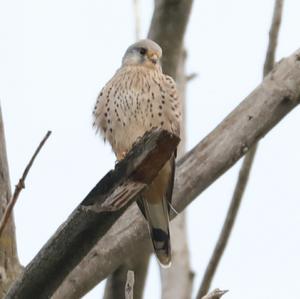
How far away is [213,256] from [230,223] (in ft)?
0.60

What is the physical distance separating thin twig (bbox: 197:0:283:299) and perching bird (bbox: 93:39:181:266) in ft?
0.77

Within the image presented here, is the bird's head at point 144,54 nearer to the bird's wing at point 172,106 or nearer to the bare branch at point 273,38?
the bird's wing at point 172,106

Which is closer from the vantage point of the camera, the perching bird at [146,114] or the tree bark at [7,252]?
the tree bark at [7,252]

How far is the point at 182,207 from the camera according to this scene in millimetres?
3777

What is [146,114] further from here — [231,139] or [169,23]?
[231,139]

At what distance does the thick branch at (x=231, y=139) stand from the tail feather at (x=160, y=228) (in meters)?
0.19

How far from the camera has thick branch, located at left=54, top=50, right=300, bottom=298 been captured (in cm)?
357

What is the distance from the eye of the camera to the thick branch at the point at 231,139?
3.57m

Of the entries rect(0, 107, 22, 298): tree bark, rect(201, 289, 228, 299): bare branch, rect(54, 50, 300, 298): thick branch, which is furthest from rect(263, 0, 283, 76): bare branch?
rect(201, 289, 228, 299): bare branch

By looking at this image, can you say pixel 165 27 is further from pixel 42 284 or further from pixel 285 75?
pixel 42 284

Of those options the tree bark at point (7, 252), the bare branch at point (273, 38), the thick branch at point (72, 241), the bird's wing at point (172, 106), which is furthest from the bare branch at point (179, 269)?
the thick branch at point (72, 241)

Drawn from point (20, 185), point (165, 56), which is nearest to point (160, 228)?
point (165, 56)

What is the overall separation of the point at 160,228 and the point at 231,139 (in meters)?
0.66

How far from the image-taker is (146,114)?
4.23 meters
